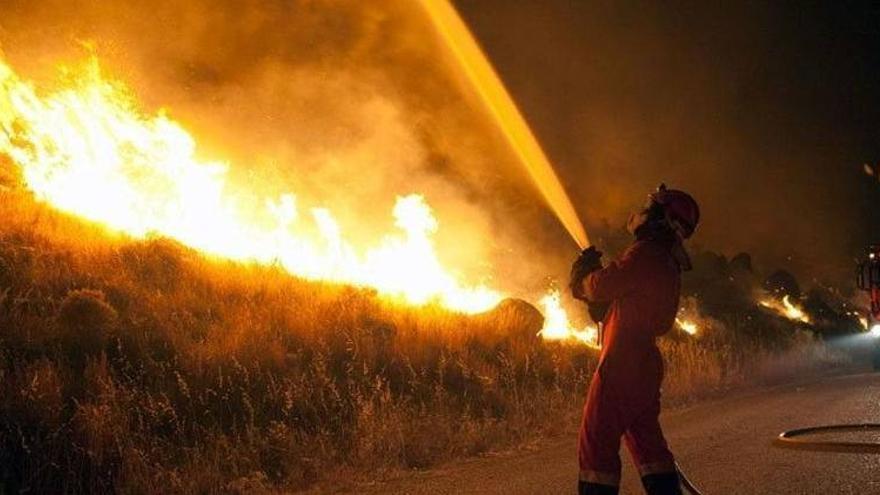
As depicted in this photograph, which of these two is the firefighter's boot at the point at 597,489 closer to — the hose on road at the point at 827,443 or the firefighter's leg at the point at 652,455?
the firefighter's leg at the point at 652,455

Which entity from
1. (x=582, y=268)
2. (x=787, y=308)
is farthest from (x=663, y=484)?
(x=787, y=308)

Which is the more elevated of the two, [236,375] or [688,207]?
[688,207]

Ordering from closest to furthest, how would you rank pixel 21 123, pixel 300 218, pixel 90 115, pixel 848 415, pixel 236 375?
pixel 236 375 < pixel 848 415 < pixel 21 123 < pixel 90 115 < pixel 300 218

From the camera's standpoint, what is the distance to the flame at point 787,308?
31516 mm

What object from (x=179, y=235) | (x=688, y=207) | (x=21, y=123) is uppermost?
(x=21, y=123)

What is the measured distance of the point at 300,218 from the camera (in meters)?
14.7

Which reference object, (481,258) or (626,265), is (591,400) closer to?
(626,265)

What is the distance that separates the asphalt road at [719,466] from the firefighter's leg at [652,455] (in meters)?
1.76

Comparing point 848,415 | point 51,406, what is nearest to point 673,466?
point 51,406

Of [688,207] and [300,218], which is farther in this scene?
[300,218]

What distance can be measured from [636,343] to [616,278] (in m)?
0.36

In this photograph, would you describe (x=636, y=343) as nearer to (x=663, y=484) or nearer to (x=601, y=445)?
(x=601, y=445)

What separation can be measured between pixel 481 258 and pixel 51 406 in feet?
39.8

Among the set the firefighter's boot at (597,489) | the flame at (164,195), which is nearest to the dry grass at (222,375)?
the flame at (164,195)
